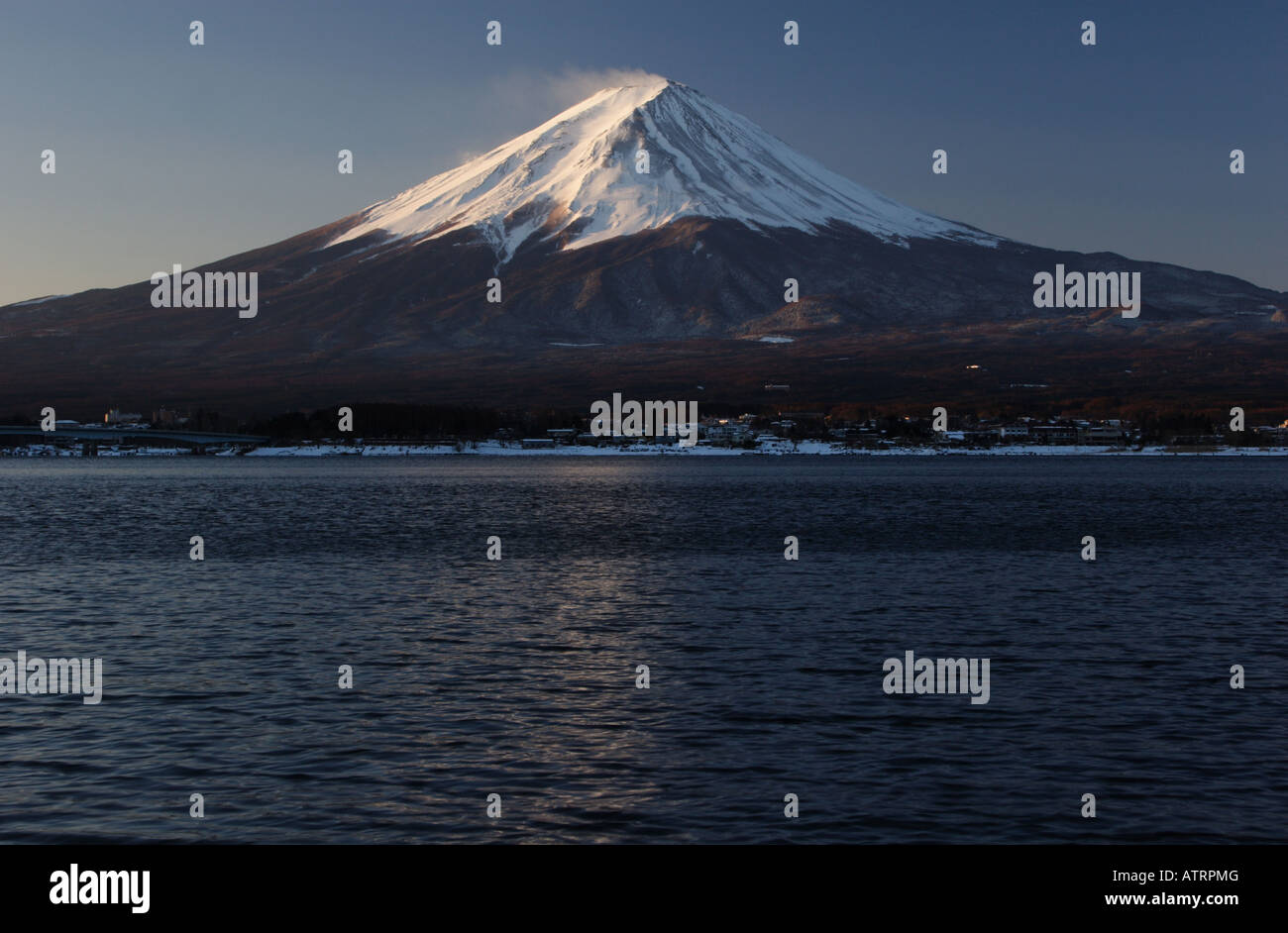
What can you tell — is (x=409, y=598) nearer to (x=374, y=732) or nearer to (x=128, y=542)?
(x=374, y=732)

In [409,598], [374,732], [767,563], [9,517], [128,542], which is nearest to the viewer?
[374,732]

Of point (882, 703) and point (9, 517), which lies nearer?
point (882, 703)

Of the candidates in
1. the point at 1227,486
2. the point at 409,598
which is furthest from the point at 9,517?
the point at 1227,486
